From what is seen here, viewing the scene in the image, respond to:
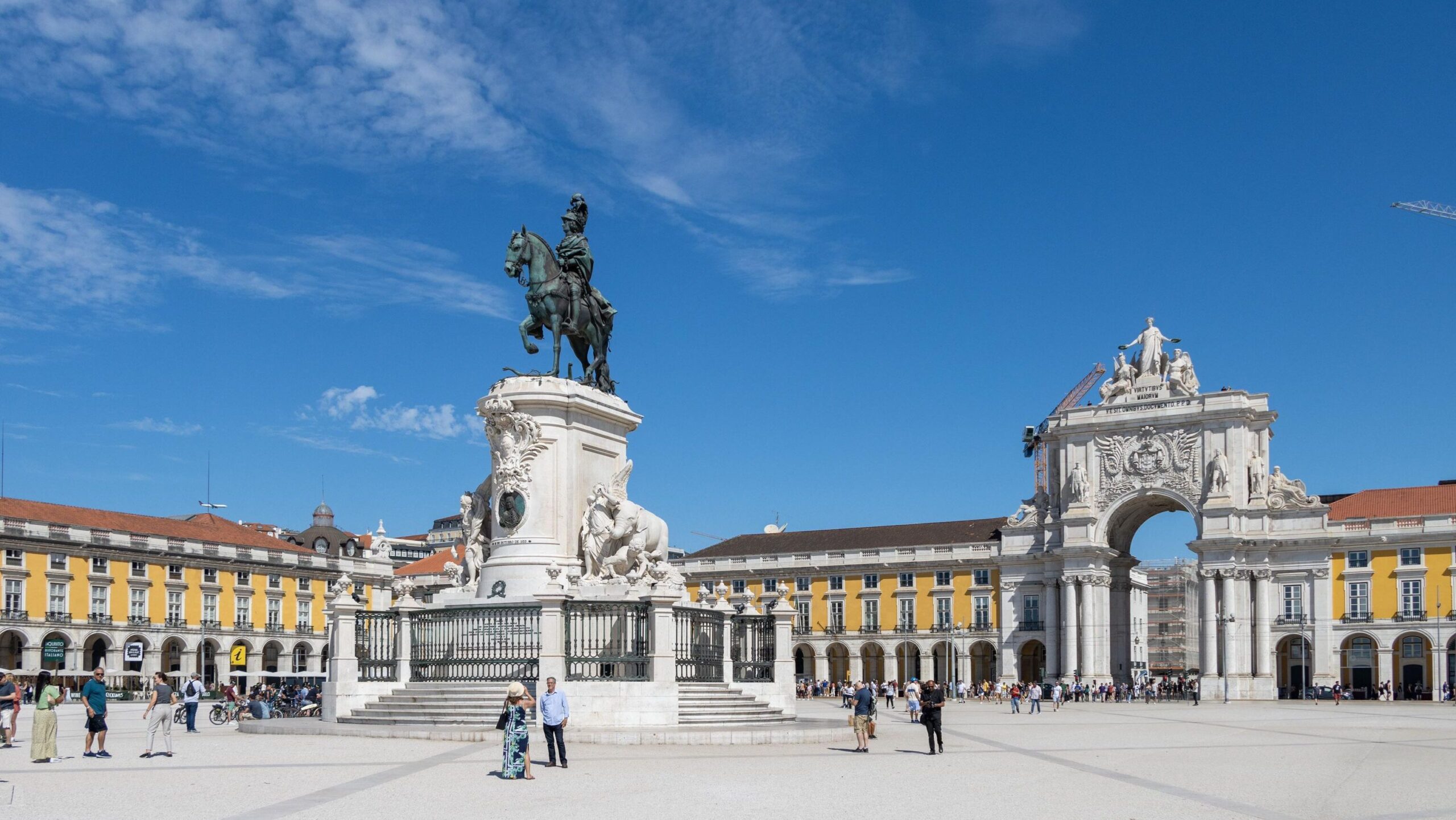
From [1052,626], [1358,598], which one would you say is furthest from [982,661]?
[1358,598]

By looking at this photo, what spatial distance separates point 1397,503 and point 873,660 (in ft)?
95.6

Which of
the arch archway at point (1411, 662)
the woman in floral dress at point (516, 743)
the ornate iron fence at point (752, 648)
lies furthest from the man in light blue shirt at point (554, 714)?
the arch archway at point (1411, 662)

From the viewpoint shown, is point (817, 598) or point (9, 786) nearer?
point (9, 786)

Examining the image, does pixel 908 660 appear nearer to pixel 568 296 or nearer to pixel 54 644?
pixel 54 644

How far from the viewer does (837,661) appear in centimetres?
8706

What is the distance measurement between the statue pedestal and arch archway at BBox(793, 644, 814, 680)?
213 ft

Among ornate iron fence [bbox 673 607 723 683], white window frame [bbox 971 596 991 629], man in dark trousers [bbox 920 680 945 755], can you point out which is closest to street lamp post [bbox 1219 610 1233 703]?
white window frame [bbox 971 596 991 629]

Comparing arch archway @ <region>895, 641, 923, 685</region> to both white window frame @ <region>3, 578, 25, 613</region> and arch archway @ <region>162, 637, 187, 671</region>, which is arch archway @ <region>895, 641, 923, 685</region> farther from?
white window frame @ <region>3, 578, 25, 613</region>

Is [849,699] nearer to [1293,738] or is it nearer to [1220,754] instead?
[1293,738]

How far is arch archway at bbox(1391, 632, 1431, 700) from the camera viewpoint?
68562 millimetres

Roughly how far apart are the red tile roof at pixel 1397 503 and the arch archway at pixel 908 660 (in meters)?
23.2

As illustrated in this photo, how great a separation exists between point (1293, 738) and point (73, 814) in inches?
917

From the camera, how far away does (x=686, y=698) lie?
74.3ft

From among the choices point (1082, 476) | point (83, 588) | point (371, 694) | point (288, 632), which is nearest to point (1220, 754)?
point (371, 694)
